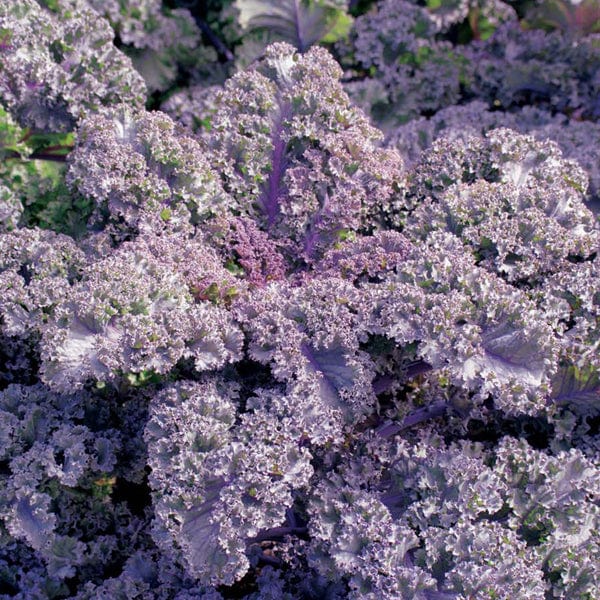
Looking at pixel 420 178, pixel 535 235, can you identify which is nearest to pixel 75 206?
pixel 420 178

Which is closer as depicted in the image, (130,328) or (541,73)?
(130,328)

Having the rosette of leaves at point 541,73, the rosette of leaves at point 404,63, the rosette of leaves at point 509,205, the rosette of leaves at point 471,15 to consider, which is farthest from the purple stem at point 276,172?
the rosette of leaves at point 471,15

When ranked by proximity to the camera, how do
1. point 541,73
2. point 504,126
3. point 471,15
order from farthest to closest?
point 471,15
point 541,73
point 504,126

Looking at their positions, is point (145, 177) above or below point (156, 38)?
below

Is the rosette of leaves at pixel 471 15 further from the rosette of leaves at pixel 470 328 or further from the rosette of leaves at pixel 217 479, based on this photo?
the rosette of leaves at pixel 217 479

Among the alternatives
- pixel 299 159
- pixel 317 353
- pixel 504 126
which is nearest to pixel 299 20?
pixel 504 126

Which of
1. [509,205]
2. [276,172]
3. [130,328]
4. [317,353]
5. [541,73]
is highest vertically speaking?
[541,73]

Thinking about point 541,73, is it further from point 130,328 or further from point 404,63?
point 130,328
